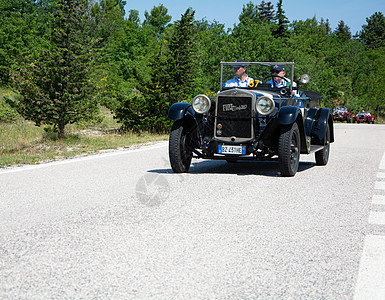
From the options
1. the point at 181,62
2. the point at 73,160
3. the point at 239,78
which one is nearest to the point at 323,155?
the point at 239,78

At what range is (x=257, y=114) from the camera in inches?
326

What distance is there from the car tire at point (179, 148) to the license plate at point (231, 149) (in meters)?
0.68

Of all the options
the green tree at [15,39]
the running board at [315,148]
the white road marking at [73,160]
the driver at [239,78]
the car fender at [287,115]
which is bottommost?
the white road marking at [73,160]

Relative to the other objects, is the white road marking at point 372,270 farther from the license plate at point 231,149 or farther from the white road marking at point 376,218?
the license plate at point 231,149

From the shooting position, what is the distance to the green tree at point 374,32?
13454 centimetres

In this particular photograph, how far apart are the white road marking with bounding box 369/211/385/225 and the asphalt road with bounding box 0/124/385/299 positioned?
13mm

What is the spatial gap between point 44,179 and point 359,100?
69589 millimetres

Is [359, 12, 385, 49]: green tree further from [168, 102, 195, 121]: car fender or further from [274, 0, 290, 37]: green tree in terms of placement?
[168, 102, 195, 121]: car fender

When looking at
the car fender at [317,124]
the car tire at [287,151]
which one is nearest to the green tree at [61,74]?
the car fender at [317,124]

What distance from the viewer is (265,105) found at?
8.09 meters

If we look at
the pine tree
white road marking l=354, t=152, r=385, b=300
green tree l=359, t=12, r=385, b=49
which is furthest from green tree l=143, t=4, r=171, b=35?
white road marking l=354, t=152, r=385, b=300

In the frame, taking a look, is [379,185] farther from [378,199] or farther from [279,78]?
[279,78]

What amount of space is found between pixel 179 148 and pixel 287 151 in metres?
1.81

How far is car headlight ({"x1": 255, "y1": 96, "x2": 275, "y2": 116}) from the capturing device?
8055 millimetres
